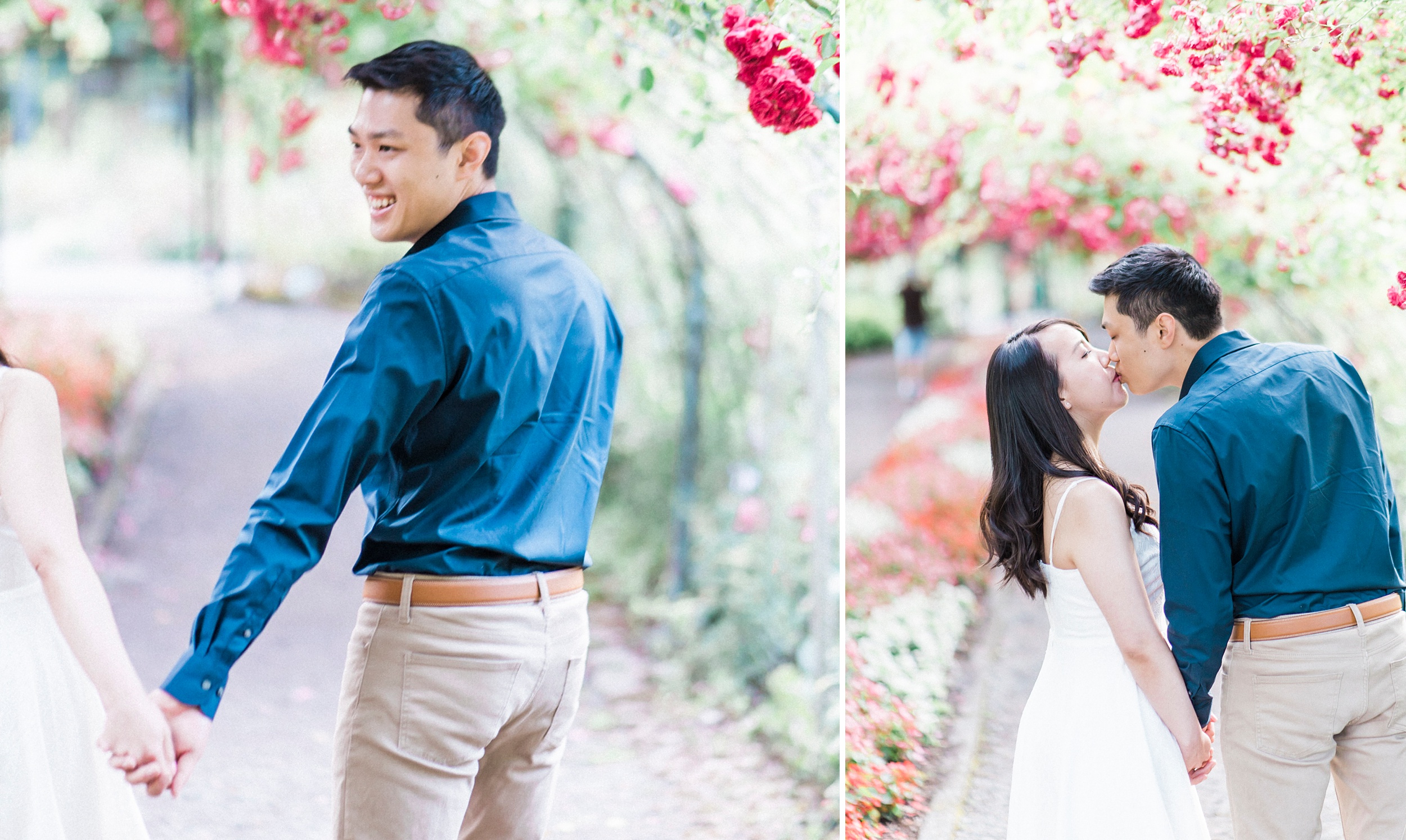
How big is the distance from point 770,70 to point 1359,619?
5.25 feet

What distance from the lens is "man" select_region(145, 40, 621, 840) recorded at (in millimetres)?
1650

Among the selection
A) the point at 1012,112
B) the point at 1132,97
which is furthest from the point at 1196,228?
the point at 1012,112

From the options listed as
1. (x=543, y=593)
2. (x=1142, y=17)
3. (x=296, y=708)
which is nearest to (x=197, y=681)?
(x=543, y=593)

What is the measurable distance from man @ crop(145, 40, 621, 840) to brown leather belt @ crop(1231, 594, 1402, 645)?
4.23ft

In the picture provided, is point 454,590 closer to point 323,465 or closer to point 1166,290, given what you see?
point 323,465

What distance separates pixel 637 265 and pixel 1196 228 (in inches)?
120

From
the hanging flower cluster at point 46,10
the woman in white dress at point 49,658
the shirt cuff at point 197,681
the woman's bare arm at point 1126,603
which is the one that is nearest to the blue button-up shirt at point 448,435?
the shirt cuff at point 197,681

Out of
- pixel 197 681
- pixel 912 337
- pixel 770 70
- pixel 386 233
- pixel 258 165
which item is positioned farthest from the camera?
pixel 912 337

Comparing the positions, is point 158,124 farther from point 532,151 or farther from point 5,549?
point 5,549

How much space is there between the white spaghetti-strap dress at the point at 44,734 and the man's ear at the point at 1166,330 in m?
2.18

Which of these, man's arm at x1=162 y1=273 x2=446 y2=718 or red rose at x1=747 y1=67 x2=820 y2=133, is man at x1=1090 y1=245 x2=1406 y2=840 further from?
man's arm at x1=162 y1=273 x2=446 y2=718

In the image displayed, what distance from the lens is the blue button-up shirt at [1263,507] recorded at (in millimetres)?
2006

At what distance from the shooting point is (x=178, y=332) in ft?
39.5

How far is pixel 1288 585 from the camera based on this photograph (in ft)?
6.64
